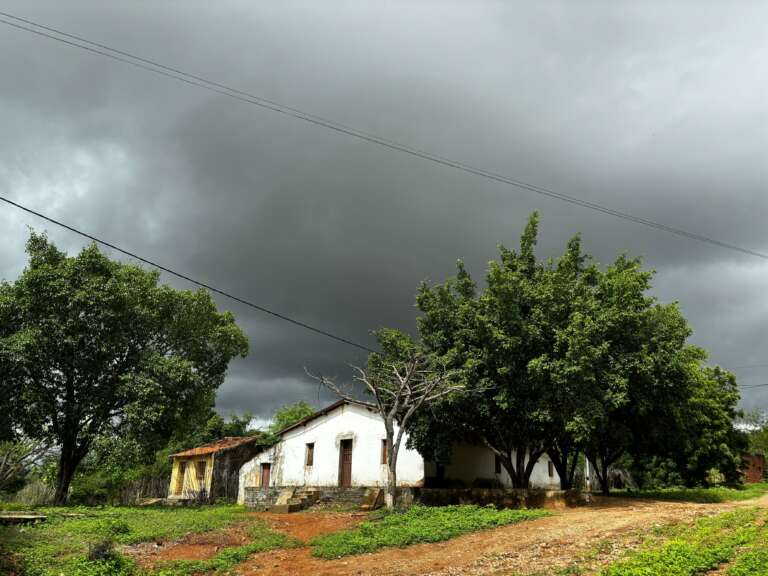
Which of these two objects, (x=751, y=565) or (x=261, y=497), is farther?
(x=261, y=497)

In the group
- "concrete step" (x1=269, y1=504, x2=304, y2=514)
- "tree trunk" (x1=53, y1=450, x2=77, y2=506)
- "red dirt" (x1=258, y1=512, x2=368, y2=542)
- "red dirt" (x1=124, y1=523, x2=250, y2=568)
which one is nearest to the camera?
"red dirt" (x1=124, y1=523, x2=250, y2=568)

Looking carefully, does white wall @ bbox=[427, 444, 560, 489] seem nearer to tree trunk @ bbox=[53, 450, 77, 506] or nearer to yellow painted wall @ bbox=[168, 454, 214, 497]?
yellow painted wall @ bbox=[168, 454, 214, 497]

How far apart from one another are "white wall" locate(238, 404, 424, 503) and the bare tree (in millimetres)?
4955

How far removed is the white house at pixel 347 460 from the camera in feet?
90.0

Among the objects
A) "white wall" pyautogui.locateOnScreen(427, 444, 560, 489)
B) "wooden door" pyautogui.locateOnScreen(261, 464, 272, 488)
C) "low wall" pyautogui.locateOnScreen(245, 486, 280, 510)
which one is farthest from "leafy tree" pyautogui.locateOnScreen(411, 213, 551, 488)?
"wooden door" pyautogui.locateOnScreen(261, 464, 272, 488)

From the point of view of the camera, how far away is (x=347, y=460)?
96.4 ft

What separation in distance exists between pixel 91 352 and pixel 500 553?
800 inches

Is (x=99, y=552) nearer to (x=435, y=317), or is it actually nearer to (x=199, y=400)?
(x=435, y=317)

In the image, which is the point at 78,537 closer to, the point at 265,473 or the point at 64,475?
the point at 64,475

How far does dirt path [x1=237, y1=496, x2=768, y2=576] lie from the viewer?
10859mm

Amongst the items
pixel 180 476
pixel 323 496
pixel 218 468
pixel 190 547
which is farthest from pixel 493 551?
pixel 180 476

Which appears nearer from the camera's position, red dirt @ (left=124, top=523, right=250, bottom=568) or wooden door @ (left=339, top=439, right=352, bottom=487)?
red dirt @ (left=124, top=523, right=250, bottom=568)

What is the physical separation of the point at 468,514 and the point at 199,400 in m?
15.8

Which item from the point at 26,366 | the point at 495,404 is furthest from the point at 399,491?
the point at 26,366
